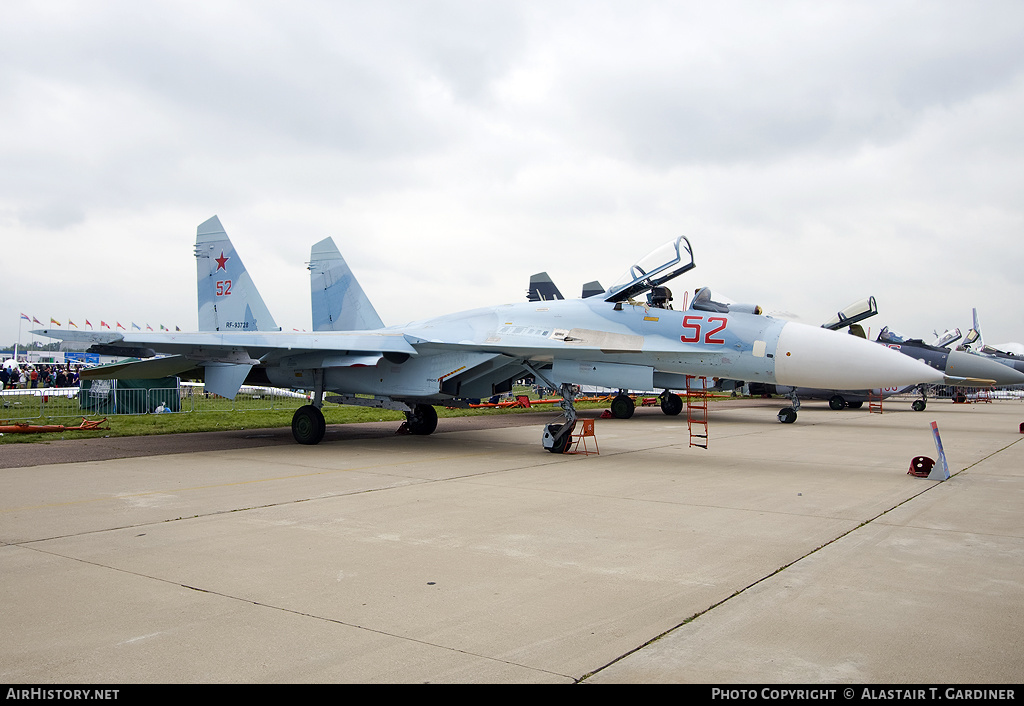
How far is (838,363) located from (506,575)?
19.4 feet

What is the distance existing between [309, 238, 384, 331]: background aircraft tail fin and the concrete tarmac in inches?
253

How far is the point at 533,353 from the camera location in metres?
10.1

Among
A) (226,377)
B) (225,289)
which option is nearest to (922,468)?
(226,377)

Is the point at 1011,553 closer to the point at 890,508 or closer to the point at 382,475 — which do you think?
the point at 890,508

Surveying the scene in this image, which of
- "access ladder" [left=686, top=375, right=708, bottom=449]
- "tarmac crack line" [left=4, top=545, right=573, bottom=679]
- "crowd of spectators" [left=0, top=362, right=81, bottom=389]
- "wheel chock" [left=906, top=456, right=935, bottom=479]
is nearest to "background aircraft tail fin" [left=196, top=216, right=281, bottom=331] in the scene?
"access ladder" [left=686, top=375, right=708, bottom=449]

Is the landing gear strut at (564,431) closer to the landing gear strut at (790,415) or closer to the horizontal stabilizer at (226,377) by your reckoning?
the horizontal stabilizer at (226,377)

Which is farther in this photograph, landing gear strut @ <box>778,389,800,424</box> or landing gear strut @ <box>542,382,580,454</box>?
landing gear strut @ <box>778,389,800,424</box>

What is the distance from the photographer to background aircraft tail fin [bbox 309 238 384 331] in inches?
581

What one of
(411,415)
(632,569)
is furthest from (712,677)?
(411,415)

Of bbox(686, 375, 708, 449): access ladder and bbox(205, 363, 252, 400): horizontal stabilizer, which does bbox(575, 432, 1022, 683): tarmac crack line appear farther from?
bbox(205, 363, 252, 400): horizontal stabilizer

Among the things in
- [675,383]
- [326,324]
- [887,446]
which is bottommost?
[887,446]
